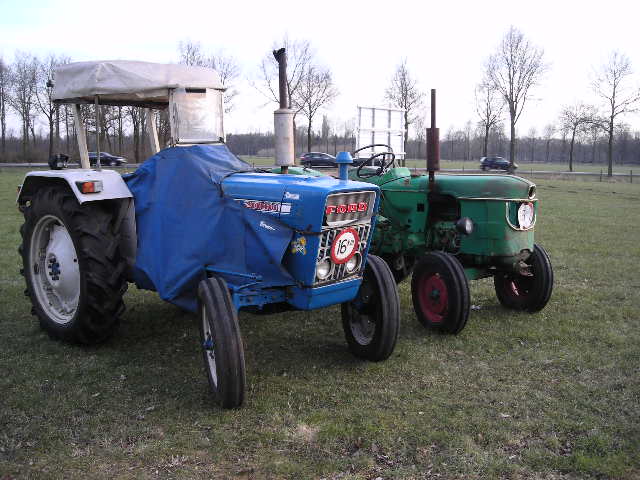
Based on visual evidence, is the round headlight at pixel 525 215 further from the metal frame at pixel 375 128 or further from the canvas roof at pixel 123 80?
the metal frame at pixel 375 128

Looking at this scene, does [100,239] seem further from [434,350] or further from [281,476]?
[434,350]

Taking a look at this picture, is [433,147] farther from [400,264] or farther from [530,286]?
[530,286]

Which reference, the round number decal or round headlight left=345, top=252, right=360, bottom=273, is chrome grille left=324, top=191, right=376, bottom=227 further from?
round headlight left=345, top=252, right=360, bottom=273

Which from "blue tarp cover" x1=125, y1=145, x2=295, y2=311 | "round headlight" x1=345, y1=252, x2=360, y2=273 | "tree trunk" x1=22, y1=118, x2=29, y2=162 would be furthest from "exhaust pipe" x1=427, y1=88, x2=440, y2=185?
"tree trunk" x1=22, y1=118, x2=29, y2=162

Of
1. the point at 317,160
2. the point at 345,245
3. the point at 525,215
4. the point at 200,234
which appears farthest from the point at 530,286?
the point at 317,160

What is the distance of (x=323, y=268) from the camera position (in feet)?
12.0

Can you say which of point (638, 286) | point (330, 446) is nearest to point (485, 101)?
point (638, 286)

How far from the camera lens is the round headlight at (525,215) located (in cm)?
522

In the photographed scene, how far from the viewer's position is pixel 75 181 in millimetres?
4207

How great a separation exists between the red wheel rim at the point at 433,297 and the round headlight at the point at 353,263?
1418mm

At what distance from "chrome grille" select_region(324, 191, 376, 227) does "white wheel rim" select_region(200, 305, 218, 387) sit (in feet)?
3.29

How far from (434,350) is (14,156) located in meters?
41.4

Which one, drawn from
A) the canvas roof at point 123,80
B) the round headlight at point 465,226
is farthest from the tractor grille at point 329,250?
the canvas roof at point 123,80

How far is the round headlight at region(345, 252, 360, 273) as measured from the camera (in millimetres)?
3824
